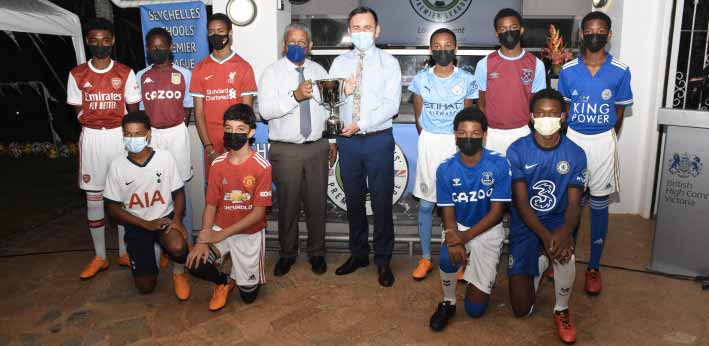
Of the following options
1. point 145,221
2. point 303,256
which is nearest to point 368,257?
point 303,256

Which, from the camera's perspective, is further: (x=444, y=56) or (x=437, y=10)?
(x=437, y=10)

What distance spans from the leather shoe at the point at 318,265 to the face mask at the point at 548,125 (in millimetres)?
1966

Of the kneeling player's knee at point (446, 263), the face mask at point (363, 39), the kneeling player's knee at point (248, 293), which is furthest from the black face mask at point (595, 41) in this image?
the kneeling player's knee at point (248, 293)

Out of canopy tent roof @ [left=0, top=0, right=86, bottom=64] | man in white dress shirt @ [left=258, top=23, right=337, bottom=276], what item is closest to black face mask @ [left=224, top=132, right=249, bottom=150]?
man in white dress shirt @ [left=258, top=23, right=337, bottom=276]

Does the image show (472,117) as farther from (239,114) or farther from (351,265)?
(351,265)

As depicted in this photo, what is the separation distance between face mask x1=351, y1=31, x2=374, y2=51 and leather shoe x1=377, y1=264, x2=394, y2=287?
5.36ft

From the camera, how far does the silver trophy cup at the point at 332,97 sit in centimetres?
367

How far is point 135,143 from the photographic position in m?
3.74

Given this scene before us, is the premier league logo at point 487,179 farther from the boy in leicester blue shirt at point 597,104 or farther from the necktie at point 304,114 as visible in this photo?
the necktie at point 304,114

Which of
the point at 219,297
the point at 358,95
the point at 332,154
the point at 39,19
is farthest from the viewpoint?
the point at 39,19

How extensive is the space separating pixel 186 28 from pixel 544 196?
358 centimetres

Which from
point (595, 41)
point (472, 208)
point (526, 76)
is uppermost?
point (595, 41)

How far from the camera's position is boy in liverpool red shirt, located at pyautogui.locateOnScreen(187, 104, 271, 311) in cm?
359

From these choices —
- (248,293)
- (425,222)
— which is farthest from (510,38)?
(248,293)
